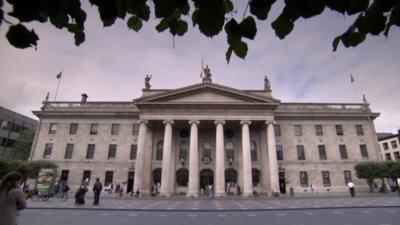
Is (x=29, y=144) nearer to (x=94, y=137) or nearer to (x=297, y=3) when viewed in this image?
(x=94, y=137)

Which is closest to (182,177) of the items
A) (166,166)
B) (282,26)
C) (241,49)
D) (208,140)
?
(166,166)

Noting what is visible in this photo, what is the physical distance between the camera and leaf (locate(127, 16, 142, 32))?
2518 mm

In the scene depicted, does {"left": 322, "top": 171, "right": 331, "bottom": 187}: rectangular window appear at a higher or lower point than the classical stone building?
lower

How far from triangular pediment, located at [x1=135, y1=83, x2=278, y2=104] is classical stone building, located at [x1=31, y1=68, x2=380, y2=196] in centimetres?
15

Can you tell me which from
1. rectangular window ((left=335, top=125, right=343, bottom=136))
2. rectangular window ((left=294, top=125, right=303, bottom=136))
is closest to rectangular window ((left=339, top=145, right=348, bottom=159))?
rectangular window ((left=335, top=125, right=343, bottom=136))

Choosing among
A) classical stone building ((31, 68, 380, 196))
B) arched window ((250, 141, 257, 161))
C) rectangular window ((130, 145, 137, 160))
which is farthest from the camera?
rectangular window ((130, 145, 137, 160))

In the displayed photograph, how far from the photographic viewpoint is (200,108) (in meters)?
34.9

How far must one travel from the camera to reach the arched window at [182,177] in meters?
36.0

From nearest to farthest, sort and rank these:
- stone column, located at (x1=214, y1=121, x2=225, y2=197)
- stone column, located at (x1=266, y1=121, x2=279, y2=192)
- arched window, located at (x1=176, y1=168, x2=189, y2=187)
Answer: stone column, located at (x1=214, y1=121, x2=225, y2=197)
stone column, located at (x1=266, y1=121, x2=279, y2=192)
arched window, located at (x1=176, y1=168, x2=189, y2=187)

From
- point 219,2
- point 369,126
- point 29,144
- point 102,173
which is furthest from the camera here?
point 29,144

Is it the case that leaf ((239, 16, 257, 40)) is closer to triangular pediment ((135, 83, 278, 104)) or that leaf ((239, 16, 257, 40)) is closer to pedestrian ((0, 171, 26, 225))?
pedestrian ((0, 171, 26, 225))

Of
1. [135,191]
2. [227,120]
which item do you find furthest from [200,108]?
[135,191]

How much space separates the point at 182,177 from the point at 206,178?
3.60 m

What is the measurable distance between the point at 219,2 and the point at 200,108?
33.3 m
